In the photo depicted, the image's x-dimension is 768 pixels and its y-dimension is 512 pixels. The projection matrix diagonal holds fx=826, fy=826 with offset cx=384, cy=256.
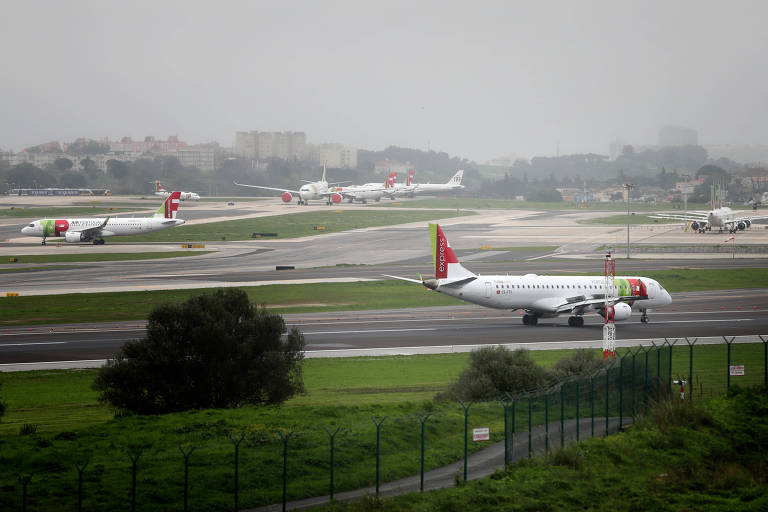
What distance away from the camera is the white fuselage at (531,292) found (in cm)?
5703

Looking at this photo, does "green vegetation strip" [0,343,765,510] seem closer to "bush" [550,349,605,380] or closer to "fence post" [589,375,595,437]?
"fence post" [589,375,595,437]

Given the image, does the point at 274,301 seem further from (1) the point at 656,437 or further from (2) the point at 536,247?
(2) the point at 536,247

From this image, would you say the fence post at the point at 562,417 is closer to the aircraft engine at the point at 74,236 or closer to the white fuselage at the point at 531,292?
the white fuselage at the point at 531,292

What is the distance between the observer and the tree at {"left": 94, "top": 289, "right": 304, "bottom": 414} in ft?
106

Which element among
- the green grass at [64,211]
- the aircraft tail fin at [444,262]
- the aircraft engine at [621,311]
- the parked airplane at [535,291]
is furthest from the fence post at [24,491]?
the green grass at [64,211]

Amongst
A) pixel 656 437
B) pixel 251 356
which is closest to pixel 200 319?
pixel 251 356

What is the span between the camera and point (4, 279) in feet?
269

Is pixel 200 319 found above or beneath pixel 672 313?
above

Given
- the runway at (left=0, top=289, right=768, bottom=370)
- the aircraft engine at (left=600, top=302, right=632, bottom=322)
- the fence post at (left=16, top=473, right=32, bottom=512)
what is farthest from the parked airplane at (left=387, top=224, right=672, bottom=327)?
the fence post at (left=16, top=473, right=32, bottom=512)

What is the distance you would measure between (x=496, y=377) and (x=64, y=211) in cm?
15771

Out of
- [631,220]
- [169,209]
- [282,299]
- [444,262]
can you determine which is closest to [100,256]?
[169,209]

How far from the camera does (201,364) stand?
33.1m

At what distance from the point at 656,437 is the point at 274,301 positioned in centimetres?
4457

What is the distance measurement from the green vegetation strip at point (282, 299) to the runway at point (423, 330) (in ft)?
10.1
